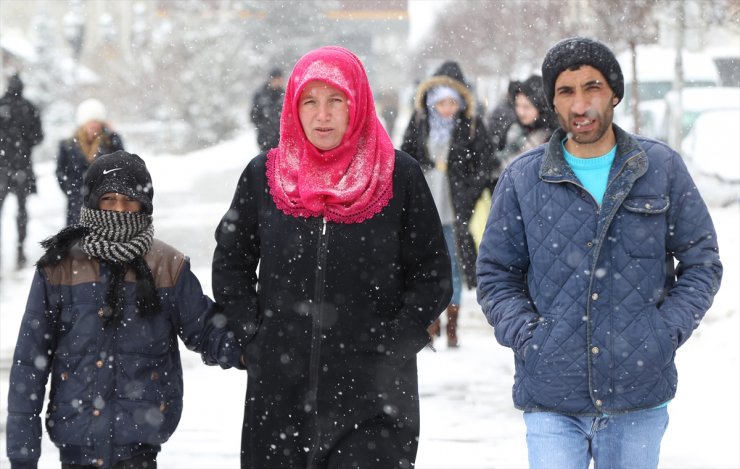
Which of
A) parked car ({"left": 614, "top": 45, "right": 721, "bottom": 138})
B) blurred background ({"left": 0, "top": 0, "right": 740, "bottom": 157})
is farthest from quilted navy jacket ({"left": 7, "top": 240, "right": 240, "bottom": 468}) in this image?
blurred background ({"left": 0, "top": 0, "right": 740, "bottom": 157})

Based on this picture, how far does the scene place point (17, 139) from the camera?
45.9 feet

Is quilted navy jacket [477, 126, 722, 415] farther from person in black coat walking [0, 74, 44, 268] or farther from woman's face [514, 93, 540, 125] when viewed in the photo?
person in black coat walking [0, 74, 44, 268]

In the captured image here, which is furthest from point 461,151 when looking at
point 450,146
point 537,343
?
point 537,343

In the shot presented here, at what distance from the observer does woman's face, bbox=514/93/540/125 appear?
8438mm

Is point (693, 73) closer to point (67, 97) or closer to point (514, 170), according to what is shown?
point (514, 170)

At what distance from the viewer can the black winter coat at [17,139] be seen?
1390 centimetres

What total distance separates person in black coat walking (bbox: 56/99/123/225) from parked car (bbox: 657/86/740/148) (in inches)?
375

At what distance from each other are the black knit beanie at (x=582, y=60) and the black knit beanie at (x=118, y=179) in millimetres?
1316

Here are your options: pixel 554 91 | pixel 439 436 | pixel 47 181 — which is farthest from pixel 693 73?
pixel 554 91

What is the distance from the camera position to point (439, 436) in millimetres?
6711

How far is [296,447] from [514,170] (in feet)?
3.41

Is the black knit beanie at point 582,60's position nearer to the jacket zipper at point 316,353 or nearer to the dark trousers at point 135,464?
the jacket zipper at point 316,353

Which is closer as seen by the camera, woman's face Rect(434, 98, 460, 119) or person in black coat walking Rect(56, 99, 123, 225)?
woman's face Rect(434, 98, 460, 119)

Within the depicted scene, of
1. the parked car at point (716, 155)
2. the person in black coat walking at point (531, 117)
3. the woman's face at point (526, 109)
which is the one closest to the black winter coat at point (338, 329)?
the person in black coat walking at point (531, 117)
